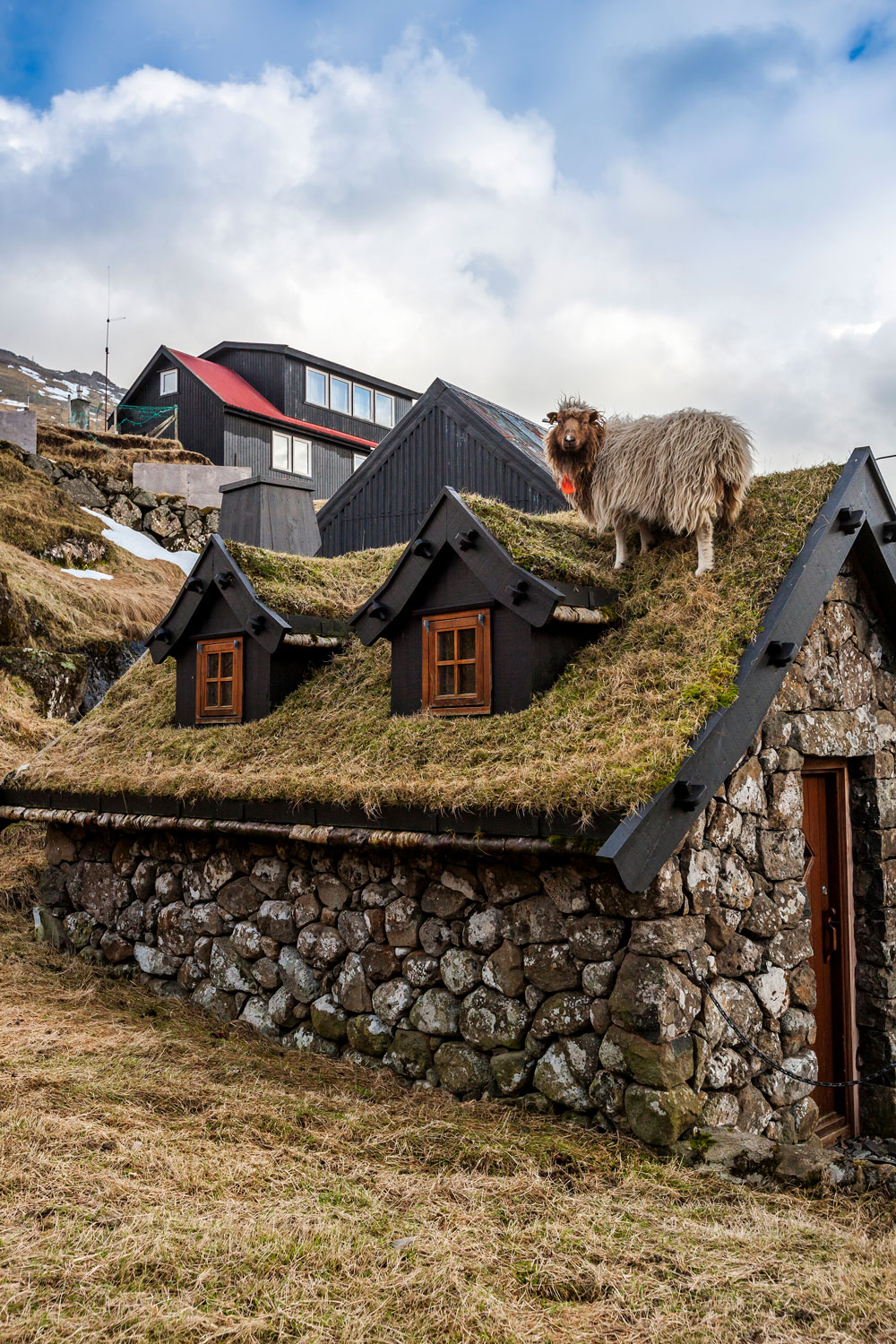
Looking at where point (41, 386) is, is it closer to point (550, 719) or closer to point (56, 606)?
point (56, 606)

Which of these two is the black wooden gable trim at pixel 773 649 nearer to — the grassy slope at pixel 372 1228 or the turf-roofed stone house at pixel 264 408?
the grassy slope at pixel 372 1228

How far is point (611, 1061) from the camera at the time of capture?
5.29 metres

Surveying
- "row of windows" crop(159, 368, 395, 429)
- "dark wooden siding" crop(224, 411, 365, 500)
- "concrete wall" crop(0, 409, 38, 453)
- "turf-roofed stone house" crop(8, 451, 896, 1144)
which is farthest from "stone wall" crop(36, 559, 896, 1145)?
"row of windows" crop(159, 368, 395, 429)

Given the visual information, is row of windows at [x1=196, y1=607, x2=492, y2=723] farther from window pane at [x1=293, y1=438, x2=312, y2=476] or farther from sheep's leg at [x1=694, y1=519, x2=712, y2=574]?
window pane at [x1=293, y1=438, x2=312, y2=476]

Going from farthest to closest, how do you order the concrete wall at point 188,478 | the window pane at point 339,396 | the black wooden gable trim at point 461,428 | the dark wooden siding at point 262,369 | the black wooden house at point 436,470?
the window pane at point 339,396
the dark wooden siding at point 262,369
the concrete wall at point 188,478
the black wooden house at point 436,470
the black wooden gable trim at point 461,428

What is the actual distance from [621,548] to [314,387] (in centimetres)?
2559

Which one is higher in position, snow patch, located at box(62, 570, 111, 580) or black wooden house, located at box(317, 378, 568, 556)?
black wooden house, located at box(317, 378, 568, 556)

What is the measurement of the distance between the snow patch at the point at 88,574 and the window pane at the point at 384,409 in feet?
53.5

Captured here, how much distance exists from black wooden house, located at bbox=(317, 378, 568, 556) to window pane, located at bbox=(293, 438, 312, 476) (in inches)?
563

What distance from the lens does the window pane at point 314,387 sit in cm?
3084

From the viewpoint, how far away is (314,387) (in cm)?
3112

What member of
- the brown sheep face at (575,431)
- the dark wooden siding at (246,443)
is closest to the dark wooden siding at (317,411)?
the dark wooden siding at (246,443)

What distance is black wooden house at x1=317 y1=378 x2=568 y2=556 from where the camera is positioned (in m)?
14.1

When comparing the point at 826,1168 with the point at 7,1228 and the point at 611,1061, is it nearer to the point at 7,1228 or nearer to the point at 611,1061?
the point at 611,1061
